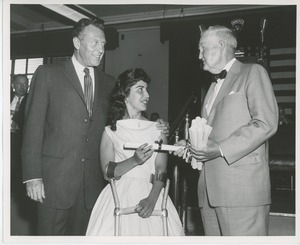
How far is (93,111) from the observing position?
83.9 inches

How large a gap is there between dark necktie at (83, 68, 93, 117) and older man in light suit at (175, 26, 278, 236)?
0.75 m

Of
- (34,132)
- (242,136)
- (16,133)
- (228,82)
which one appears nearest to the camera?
(242,136)

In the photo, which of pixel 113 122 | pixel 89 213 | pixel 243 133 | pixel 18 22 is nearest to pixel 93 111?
pixel 113 122

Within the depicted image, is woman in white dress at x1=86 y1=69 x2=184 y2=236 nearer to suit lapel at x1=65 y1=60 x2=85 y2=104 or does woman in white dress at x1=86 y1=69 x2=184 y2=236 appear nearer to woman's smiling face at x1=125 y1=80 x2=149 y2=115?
woman's smiling face at x1=125 y1=80 x2=149 y2=115

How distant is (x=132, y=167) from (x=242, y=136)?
70cm

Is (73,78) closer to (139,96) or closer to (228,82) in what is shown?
(139,96)

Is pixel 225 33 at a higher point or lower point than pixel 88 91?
higher

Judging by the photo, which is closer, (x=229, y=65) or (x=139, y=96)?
(x=229, y=65)

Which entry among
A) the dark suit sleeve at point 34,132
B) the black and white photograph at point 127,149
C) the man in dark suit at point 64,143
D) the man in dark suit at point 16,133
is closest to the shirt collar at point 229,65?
the black and white photograph at point 127,149

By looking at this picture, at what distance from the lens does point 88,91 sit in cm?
216

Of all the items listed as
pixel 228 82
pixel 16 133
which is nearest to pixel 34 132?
pixel 16 133

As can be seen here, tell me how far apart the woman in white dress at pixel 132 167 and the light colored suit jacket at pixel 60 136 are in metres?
0.11

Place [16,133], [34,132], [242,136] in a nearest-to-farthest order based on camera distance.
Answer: [242,136], [34,132], [16,133]

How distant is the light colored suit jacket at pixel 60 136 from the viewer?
6.51 feet
